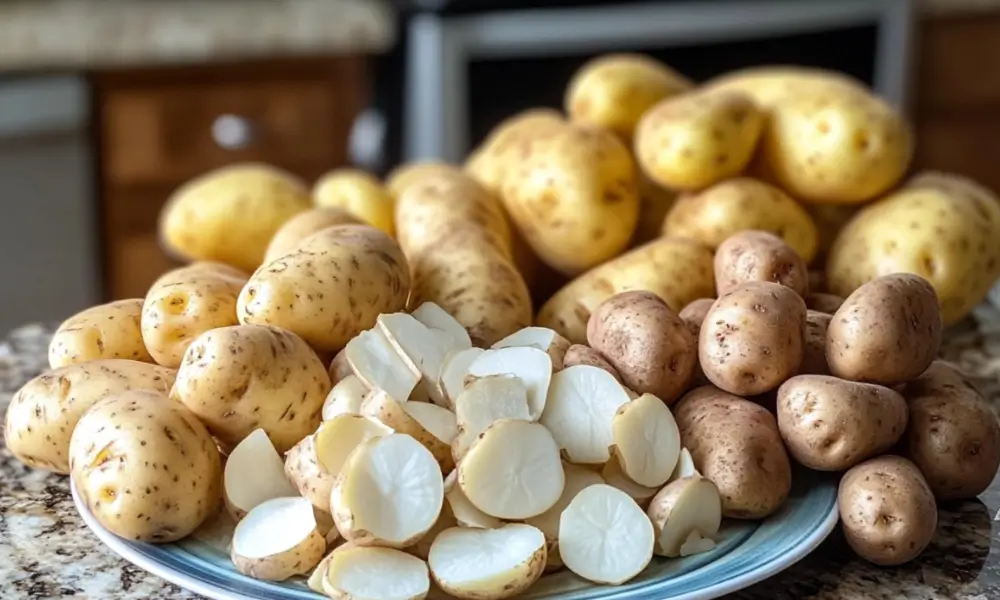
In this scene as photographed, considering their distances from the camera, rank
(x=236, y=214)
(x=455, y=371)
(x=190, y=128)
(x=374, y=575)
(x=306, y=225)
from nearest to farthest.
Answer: (x=374, y=575)
(x=455, y=371)
(x=306, y=225)
(x=236, y=214)
(x=190, y=128)

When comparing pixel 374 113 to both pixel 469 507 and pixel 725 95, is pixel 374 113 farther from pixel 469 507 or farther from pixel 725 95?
pixel 469 507

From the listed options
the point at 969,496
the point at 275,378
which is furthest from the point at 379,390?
the point at 969,496

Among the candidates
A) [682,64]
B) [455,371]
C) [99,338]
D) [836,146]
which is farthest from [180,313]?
[682,64]

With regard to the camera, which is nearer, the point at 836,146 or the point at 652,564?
the point at 652,564

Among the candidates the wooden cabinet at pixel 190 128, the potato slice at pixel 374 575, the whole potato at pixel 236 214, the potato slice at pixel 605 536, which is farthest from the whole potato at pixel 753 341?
the wooden cabinet at pixel 190 128

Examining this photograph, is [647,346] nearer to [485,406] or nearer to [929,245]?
[485,406]

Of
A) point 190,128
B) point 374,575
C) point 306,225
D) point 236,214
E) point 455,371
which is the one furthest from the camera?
point 190,128

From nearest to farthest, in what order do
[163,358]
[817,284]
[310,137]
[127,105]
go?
[163,358] < [817,284] < [127,105] < [310,137]

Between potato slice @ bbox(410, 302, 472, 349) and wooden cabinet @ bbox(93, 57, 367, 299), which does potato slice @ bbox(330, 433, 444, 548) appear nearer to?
potato slice @ bbox(410, 302, 472, 349)
